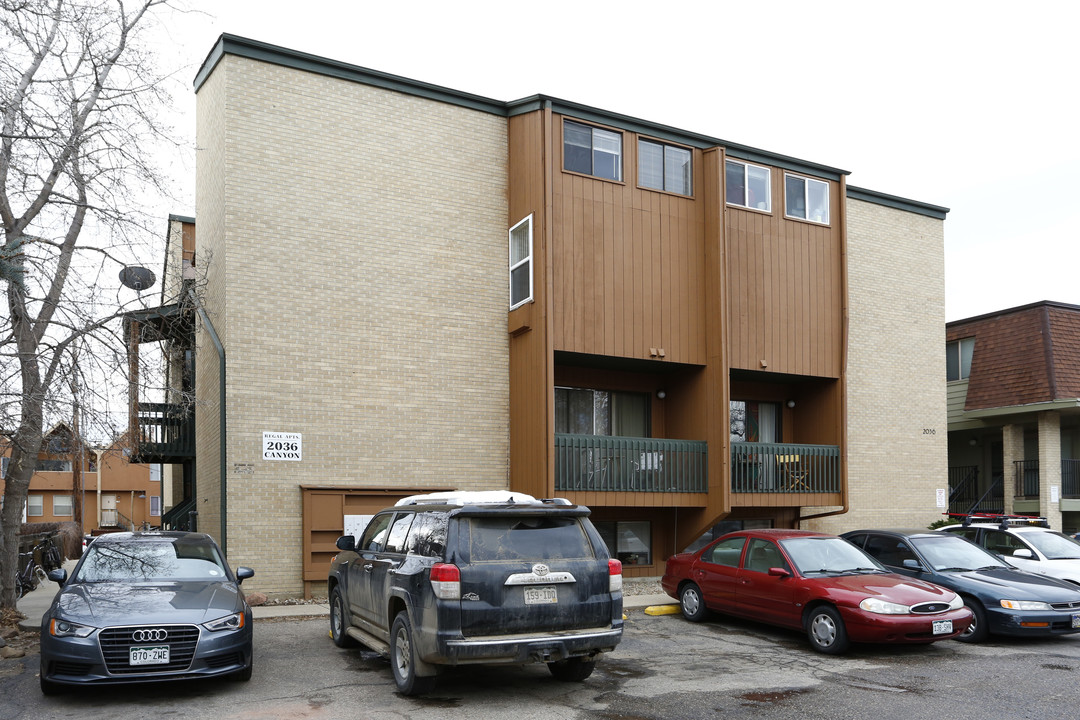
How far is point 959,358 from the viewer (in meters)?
27.7

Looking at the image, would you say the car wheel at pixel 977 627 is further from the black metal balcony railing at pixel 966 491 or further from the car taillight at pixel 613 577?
the black metal balcony railing at pixel 966 491

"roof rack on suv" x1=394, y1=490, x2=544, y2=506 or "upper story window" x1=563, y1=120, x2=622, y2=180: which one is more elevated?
"upper story window" x1=563, y1=120, x2=622, y2=180

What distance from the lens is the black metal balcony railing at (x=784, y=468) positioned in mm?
18516

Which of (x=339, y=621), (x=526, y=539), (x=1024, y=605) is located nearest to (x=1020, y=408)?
(x=1024, y=605)

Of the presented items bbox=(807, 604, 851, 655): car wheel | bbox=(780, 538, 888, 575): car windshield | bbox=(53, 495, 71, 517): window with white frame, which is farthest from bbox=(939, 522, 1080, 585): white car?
bbox=(53, 495, 71, 517): window with white frame

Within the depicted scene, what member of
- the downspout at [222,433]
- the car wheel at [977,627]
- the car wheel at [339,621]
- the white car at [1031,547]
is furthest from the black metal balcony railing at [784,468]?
the car wheel at [339,621]

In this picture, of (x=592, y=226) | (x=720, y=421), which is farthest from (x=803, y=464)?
(x=592, y=226)

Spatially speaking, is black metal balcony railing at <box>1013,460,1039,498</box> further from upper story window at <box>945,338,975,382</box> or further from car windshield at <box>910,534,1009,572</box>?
car windshield at <box>910,534,1009,572</box>

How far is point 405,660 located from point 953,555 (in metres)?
8.20

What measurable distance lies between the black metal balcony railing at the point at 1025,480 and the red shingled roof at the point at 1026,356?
6.39 ft

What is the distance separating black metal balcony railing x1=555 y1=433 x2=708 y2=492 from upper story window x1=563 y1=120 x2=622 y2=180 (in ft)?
16.6

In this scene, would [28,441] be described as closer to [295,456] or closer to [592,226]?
[295,456]

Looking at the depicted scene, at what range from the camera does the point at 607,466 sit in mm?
17234

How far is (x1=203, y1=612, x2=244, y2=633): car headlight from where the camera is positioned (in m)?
8.31
